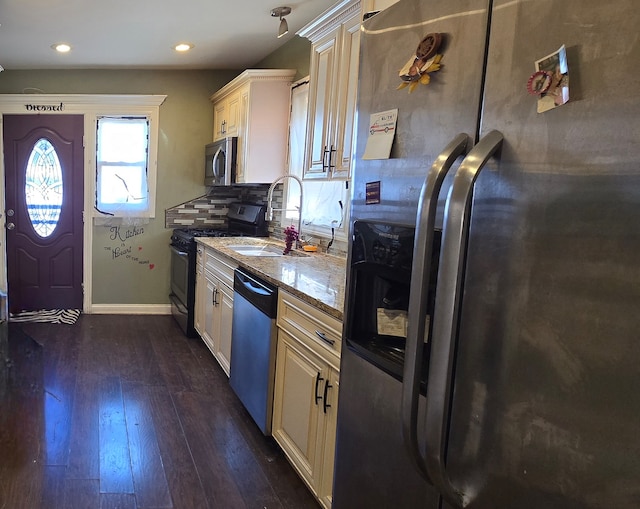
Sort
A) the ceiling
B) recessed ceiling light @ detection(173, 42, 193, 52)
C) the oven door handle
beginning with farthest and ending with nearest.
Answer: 1. the oven door handle
2. recessed ceiling light @ detection(173, 42, 193, 52)
3. the ceiling

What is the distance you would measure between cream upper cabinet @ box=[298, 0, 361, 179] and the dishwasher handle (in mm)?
659

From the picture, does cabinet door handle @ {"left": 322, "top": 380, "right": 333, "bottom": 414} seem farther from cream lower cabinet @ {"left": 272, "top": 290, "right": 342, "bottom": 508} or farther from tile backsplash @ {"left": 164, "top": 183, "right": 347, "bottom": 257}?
tile backsplash @ {"left": 164, "top": 183, "right": 347, "bottom": 257}

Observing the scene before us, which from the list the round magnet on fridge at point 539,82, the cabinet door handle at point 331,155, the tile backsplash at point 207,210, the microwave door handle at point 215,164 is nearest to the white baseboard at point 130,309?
the tile backsplash at point 207,210

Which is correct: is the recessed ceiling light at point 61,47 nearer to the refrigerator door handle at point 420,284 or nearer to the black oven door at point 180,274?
the black oven door at point 180,274

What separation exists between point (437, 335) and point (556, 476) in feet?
0.84

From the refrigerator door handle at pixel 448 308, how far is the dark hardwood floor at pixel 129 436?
4.53 ft

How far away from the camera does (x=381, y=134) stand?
108 centimetres

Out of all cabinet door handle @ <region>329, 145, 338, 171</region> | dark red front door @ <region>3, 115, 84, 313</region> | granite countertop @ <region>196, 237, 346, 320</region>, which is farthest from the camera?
dark red front door @ <region>3, 115, 84, 313</region>

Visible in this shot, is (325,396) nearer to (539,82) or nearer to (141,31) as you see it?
(539,82)

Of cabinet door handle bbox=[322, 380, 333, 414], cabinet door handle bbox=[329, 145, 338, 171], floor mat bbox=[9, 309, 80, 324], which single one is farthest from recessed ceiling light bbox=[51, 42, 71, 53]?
cabinet door handle bbox=[322, 380, 333, 414]

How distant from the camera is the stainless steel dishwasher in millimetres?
2236

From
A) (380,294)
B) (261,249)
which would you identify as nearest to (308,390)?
(380,294)

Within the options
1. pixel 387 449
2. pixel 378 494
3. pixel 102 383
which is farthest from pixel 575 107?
pixel 102 383

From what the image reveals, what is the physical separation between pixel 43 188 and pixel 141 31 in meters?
2.09
